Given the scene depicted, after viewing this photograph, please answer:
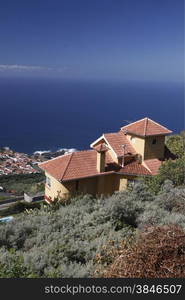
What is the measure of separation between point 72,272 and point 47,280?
5.02 feet

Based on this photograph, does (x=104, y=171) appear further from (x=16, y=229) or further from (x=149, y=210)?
(x=16, y=229)

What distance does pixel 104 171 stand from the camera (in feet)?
50.0

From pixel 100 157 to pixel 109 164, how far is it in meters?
0.91

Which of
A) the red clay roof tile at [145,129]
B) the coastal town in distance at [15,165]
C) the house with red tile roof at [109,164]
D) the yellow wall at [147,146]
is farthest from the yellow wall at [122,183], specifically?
the coastal town in distance at [15,165]

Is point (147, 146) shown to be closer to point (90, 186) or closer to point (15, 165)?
point (90, 186)

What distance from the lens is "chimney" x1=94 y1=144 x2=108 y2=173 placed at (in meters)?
14.7

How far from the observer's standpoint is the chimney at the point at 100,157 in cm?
1470

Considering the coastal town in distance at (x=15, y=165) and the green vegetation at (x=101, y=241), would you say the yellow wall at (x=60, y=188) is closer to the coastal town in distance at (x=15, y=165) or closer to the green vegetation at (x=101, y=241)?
the green vegetation at (x=101, y=241)

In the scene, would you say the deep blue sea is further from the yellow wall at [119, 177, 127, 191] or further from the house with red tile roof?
the yellow wall at [119, 177, 127, 191]

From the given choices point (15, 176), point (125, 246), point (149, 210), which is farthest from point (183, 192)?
point (15, 176)

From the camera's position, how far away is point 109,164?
15672mm

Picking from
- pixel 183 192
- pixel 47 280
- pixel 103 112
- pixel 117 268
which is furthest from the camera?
pixel 103 112

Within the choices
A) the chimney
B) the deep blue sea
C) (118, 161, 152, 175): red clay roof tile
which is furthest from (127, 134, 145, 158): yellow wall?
the deep blue sea

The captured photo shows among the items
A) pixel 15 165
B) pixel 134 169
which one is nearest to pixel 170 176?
pixel 134 169
